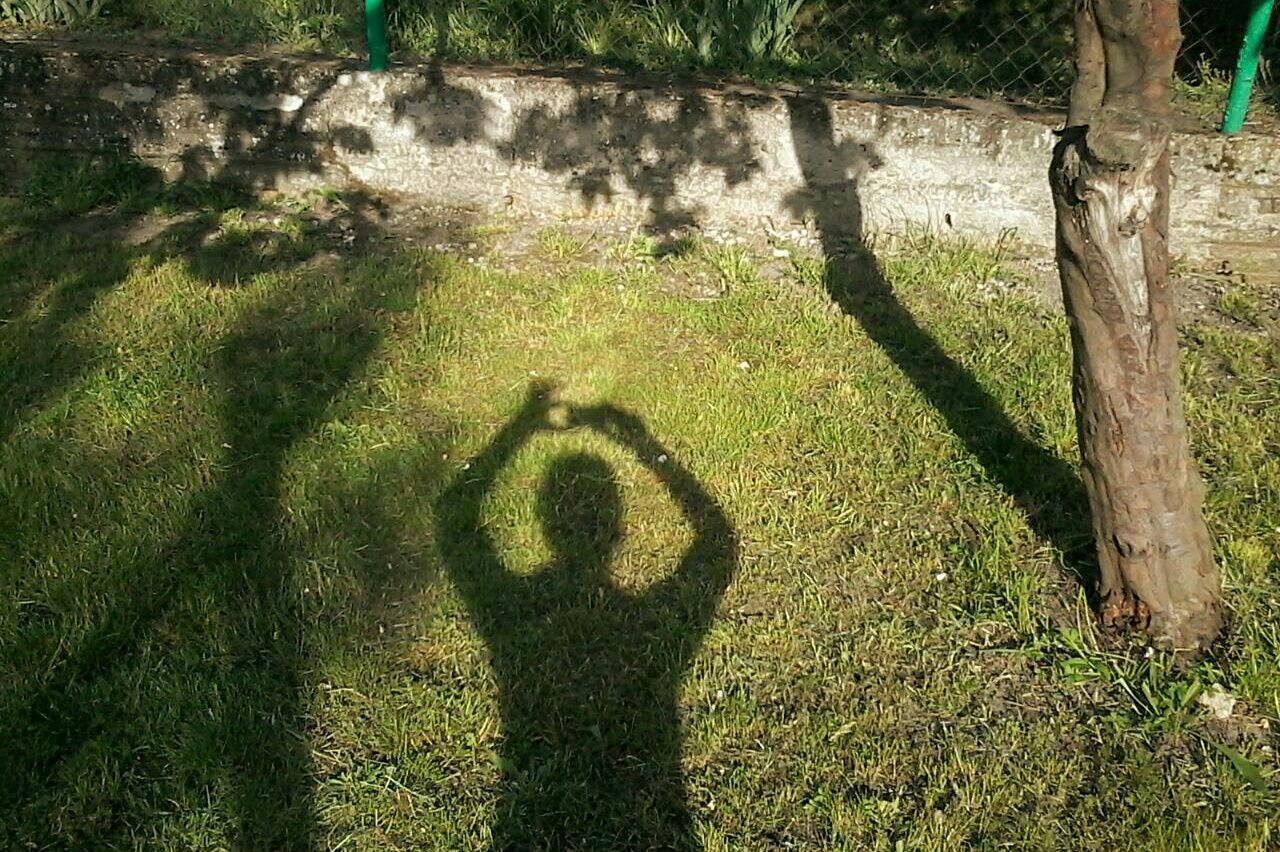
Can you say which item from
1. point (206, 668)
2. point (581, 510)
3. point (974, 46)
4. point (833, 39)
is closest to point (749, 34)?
point (833, 39)

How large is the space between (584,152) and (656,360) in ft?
5.40

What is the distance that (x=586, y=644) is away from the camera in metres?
3.32

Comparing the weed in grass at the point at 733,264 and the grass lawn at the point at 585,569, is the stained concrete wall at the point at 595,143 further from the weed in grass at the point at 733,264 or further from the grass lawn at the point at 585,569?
the grass lawn at the point at 585,569

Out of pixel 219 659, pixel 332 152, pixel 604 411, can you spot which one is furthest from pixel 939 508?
pixel 332 152

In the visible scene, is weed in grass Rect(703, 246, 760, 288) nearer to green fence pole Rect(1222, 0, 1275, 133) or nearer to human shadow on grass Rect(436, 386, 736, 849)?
human shadow on grass Rect(436, 386, 736, 849)

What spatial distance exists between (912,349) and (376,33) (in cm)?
318

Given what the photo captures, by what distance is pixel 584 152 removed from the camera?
19.5ft

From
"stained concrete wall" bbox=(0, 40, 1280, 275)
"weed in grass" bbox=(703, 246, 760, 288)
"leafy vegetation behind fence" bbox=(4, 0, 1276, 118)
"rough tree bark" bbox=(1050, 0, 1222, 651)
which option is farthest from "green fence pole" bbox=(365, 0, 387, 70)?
"rough tree bark" bbox=(1050, 0, 1222, 651)

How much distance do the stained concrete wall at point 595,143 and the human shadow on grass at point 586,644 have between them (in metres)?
2.11

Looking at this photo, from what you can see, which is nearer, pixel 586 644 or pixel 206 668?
pixel 206 668

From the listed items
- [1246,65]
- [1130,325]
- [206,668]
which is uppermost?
[1246,65]

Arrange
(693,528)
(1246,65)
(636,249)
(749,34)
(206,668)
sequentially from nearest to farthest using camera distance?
(206,668) < (693,528) < (1246,65) < (636,249) < (749,34)

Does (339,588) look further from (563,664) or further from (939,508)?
(939,508)

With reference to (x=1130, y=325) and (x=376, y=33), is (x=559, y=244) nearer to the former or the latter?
(x=376, y=33)
